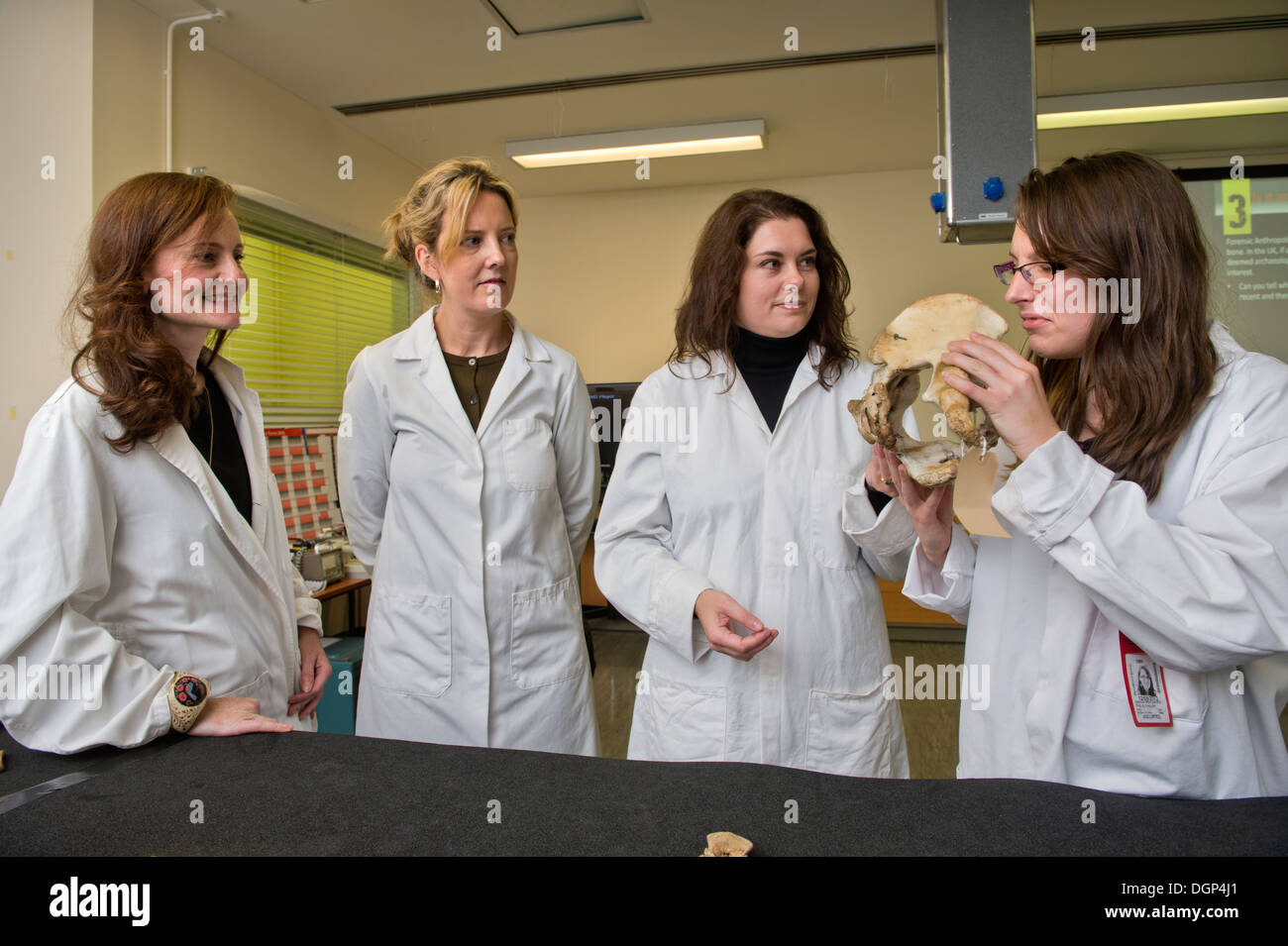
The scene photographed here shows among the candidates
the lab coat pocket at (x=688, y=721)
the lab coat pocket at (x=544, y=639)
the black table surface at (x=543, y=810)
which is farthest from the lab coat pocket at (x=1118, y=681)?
the lab coat pocket at (x=544, y=639)

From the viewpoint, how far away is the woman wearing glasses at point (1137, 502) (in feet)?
3.33

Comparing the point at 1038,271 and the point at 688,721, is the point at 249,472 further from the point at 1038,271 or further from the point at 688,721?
the point at 1038,271

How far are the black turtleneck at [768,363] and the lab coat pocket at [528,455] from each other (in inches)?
22.6

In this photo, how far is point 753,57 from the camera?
13.9 feet

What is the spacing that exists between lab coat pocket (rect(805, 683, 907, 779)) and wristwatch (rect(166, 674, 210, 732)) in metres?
1.06

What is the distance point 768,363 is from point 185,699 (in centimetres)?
124

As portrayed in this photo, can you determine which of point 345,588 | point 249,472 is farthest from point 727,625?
point 345,588

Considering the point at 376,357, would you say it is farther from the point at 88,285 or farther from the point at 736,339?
the point at 736,339

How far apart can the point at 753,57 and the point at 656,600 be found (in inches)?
139

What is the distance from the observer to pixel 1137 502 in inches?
40.8

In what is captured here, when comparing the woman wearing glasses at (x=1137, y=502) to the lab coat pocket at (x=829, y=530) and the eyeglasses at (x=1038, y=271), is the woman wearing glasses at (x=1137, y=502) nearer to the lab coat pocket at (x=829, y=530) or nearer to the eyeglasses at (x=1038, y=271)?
the eyeglasses at (x=1038, y=271)

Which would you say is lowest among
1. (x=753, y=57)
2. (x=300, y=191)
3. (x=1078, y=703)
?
(x=1078, y=703)
